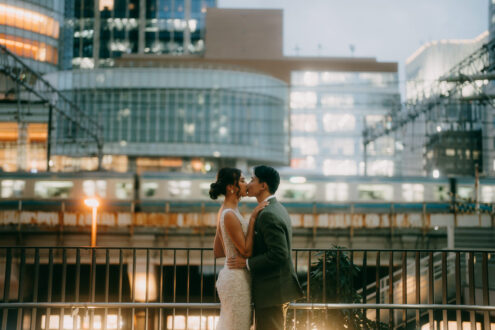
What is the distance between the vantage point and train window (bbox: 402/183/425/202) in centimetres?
2734

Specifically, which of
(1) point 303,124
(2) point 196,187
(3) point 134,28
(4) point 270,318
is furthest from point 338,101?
(4) point 270,318

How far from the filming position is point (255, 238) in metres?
3.61

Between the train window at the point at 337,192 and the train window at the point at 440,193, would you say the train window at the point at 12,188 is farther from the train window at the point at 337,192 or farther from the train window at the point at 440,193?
the train window at the point at 440,193

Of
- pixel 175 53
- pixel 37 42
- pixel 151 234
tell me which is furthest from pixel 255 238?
pixel 175 53

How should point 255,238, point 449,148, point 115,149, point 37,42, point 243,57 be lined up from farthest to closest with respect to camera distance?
point 243,57, point 449,148, point 37,42, point 115,149, point 255,238

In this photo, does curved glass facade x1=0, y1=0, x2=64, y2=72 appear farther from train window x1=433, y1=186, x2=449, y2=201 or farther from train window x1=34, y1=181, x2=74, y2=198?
train window x1=433, y1=186, x2=449, y2=201

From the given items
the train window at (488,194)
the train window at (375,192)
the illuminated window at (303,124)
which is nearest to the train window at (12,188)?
the train window at (375,192)

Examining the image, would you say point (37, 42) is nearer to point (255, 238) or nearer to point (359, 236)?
point (359, 236)

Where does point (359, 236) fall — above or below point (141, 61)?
below

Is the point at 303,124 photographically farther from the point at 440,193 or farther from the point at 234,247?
the point at 234,247

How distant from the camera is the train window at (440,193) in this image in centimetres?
2741

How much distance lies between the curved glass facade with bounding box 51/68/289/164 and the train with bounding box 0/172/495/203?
24.6 m

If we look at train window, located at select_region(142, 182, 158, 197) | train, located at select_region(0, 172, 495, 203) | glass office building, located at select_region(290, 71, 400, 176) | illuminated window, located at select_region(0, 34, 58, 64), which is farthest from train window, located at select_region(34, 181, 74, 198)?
glass office building, located at select_region(290, 71, 400, 176)

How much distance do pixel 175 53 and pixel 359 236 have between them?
60.3 metres
